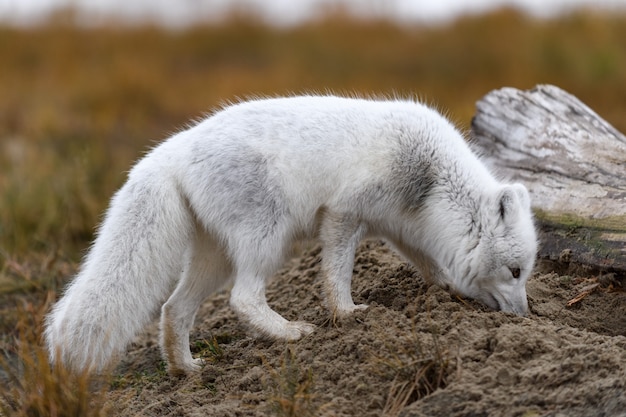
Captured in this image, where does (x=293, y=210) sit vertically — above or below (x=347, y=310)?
above

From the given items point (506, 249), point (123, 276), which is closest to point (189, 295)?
point (123, 276)

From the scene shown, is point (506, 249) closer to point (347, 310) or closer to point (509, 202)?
point (509, 202)

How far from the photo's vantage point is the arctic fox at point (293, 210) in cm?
450

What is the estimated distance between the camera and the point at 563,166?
566 cm

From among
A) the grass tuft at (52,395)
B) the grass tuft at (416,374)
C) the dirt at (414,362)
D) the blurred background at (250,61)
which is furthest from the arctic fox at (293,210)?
the blurred background at (250,61)

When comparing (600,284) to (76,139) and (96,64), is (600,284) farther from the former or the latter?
(96,64)

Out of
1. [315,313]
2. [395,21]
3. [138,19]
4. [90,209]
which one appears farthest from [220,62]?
[315,313]

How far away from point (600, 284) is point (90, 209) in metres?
4.70

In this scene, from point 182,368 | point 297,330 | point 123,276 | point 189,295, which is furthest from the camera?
point 189,295

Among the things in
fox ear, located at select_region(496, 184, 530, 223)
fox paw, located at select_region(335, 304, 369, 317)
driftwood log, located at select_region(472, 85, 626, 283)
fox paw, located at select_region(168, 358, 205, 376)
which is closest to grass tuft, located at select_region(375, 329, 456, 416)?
fox paw, located at select_region(335, 304, 369, 317)

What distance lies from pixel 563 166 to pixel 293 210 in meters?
2.08

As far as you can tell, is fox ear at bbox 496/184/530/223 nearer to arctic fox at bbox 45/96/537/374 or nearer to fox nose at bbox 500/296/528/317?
arctic fox at bbox 45/96/537/374

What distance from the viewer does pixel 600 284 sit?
16.5 feet

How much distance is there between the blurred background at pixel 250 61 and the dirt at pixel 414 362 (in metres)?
5.18
